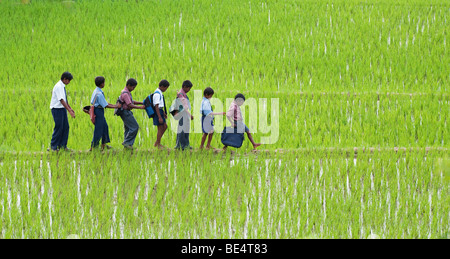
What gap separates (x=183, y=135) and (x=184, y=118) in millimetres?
204

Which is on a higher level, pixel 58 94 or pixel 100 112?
pixel 58 94

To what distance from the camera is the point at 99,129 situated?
691 cm

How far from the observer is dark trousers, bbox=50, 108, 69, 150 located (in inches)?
271

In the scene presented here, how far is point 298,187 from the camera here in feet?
19.4

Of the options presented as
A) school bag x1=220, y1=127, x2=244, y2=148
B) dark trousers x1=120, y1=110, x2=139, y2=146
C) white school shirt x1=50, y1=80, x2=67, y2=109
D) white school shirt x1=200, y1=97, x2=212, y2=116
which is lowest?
school bag x1=220, y1=127, x2=244, y2=148

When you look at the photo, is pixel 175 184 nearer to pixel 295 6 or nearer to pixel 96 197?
pixel 96 197

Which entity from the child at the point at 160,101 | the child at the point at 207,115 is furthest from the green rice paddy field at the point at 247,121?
the child at the point at 160,101

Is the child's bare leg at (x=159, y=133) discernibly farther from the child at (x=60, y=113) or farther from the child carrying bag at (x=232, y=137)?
the child at (x=60, y=113)

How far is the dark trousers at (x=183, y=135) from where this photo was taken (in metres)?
6.96

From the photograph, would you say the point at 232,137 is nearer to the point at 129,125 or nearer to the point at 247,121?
the point at 129,125

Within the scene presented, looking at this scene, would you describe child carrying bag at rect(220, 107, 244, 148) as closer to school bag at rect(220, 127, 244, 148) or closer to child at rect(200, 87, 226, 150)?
school bag at rect(220, 127, 244, 148)

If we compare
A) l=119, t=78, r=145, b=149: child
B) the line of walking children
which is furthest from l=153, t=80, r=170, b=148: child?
l=119, t=78, r=145, b=149: child

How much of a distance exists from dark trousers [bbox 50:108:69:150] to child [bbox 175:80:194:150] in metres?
1.27

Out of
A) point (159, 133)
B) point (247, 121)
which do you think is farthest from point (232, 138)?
point (247, 121)
